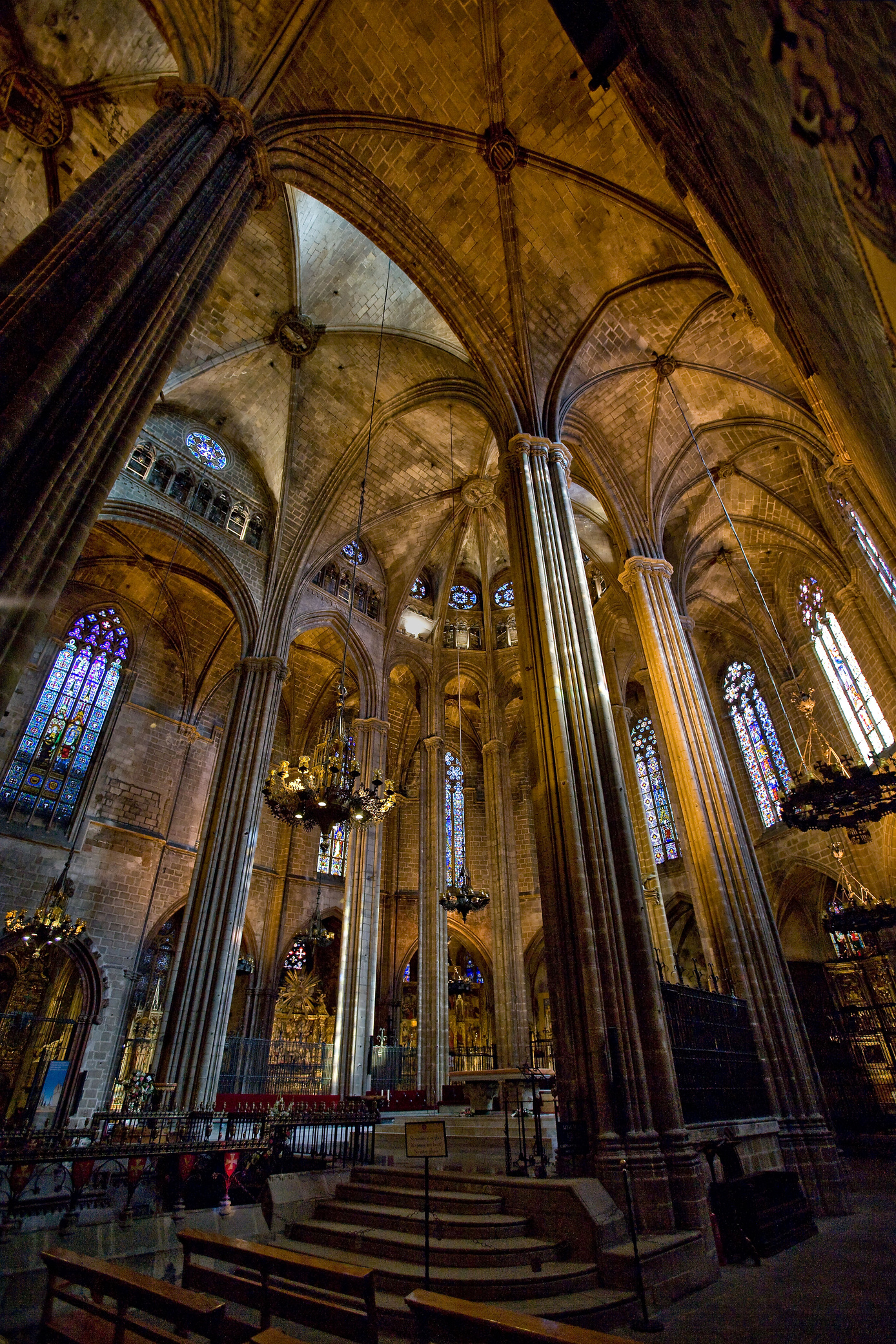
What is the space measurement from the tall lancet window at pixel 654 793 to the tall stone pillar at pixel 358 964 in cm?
820

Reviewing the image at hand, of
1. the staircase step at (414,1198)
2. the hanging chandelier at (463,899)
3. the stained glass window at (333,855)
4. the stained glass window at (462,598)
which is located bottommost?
the staircase step at (414,1198)

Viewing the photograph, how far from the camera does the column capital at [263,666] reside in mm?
14117

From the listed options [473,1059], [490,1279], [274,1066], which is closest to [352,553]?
[274,1066]

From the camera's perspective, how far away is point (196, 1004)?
1037 centimetres

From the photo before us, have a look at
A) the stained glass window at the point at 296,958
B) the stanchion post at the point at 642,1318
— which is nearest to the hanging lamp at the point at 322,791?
the stanchion post at the point at 642,1318

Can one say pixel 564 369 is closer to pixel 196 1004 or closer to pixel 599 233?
A: pixel 599 233

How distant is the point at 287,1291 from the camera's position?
10.2ft

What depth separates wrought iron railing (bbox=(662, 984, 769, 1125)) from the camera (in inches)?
283

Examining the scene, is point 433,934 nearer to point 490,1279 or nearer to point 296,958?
point 296,958

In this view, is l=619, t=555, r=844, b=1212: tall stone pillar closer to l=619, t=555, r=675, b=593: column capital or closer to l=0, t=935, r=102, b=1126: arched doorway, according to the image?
l=619, t=555, r=675, b=593: column capital

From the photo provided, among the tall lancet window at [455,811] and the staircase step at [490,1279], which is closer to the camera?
the staircase step at [490,1279]

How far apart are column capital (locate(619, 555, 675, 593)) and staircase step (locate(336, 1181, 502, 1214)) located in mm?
10993

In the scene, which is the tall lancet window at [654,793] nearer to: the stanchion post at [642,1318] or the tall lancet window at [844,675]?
the tall lancet window at [844,675]

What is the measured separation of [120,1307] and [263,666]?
12.3 metres
